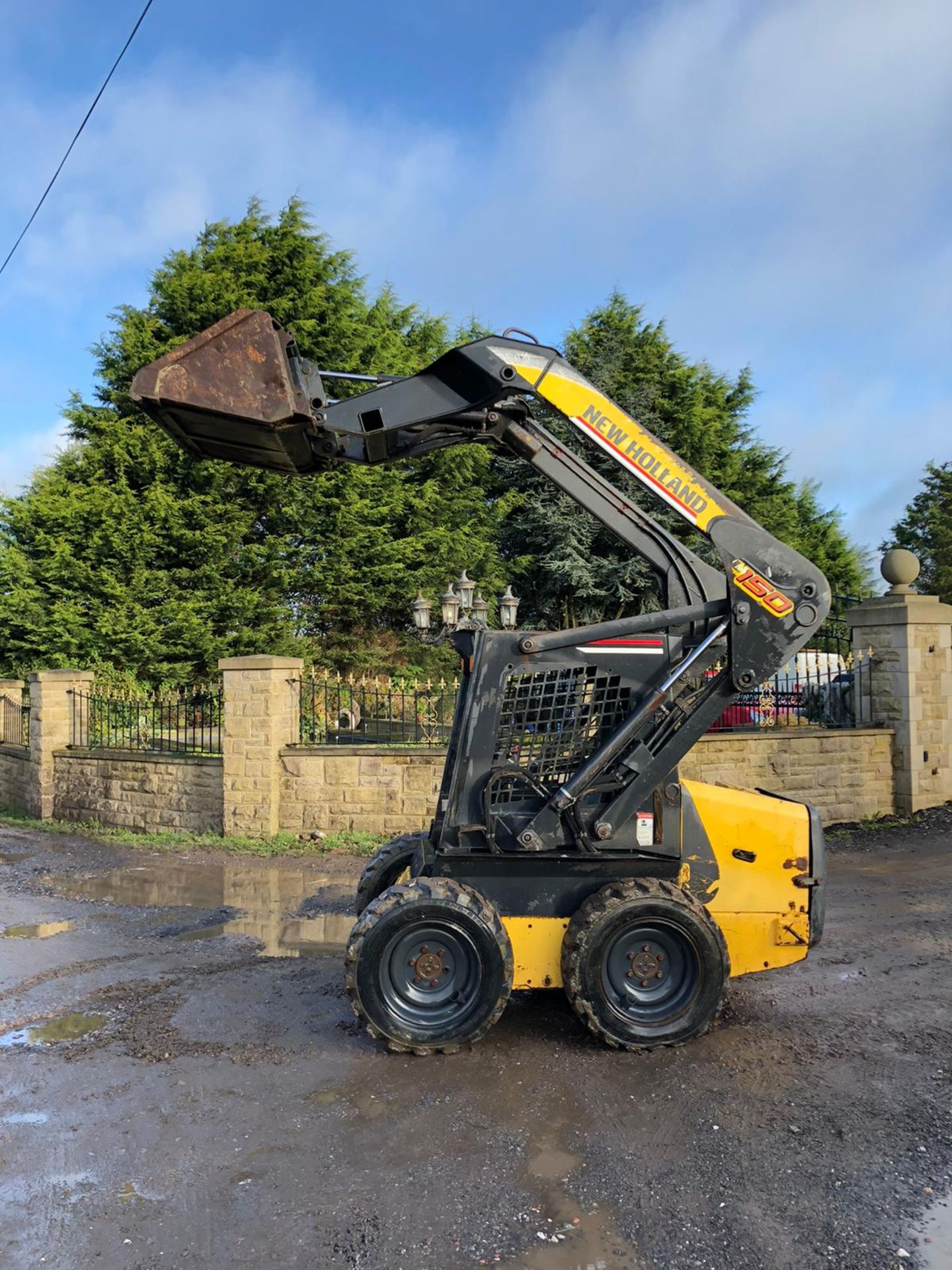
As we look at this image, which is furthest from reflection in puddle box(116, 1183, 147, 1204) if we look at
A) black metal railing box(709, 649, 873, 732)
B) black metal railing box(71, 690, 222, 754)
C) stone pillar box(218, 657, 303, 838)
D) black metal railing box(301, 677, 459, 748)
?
black metal railing box(709, 649, 873, 732)

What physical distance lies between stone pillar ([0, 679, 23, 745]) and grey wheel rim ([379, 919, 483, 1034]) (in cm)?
1265

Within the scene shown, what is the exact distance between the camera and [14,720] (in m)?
15.1

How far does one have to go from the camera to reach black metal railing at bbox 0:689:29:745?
1478 centimetres

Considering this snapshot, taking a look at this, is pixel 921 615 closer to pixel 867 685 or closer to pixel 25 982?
pixel 867 685

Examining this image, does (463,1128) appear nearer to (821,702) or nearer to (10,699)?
(821,702)

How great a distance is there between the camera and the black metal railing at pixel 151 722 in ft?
39.0

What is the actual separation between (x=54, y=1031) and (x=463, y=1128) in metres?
2.64

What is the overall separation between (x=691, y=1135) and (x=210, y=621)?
16659 millimetres

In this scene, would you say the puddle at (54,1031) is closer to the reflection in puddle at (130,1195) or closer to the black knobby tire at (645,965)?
the reflection in puddle at (130,1195)

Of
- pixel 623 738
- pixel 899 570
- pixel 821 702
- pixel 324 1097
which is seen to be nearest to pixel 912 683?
pixel 821 702

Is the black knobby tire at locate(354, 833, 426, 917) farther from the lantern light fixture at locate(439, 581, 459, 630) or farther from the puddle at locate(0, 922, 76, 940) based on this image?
the lantern light fixture at locate(439, 581, 459, 630)

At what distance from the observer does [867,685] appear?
10.9 meters

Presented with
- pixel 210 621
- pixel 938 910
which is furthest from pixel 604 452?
pixel 210 621

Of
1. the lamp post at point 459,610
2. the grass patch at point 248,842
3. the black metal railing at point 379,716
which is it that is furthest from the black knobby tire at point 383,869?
the lamp post at point 459,610
